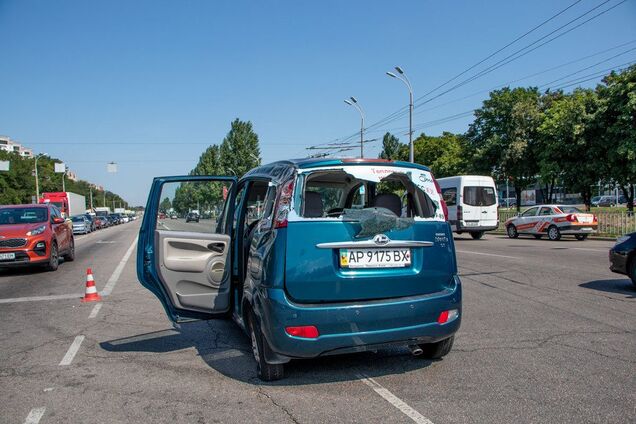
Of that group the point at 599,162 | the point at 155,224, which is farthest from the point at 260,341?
the point at 599,162

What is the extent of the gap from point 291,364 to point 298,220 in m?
1.67

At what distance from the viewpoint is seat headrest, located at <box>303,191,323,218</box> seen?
14.1 feet

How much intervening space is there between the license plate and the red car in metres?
10.7

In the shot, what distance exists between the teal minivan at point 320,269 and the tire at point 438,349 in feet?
0.04

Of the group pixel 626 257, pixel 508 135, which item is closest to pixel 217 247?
pixel 626 257

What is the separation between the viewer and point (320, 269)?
3922 mm

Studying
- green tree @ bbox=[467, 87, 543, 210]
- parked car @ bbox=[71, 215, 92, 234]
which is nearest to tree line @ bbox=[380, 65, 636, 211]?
green tree @ bbox=[467, 87, 543, 210]

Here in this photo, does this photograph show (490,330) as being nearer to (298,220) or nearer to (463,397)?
(463,397)

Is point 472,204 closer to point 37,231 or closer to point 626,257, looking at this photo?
point 626,257

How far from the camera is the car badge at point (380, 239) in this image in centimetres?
407

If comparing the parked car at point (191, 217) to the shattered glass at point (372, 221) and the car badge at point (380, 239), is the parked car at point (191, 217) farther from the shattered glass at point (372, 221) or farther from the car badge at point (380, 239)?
the car badge at point (380, 239)

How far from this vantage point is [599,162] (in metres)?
27.2

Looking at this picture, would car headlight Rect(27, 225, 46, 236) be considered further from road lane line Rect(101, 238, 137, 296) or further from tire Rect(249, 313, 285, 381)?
tire Rect(249, 313, 285, 381)

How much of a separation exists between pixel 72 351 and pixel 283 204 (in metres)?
3.29
